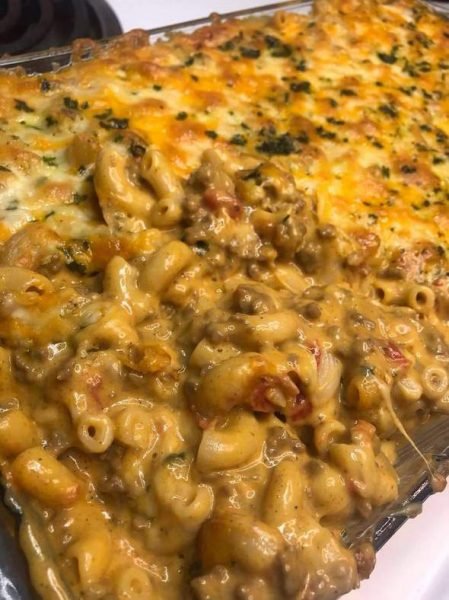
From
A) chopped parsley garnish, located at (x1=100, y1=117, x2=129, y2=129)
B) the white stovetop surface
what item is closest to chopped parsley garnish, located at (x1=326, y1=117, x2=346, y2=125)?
chopped parsley garnish, located at (x1=100, y1=117, x2=129, y2=129)

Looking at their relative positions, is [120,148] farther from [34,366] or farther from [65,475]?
[65,475]

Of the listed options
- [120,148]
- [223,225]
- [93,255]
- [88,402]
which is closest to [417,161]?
[223,225]

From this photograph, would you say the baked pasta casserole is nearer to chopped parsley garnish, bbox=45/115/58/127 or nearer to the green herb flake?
chopped parsley garnish, bbox=45/115/58/127

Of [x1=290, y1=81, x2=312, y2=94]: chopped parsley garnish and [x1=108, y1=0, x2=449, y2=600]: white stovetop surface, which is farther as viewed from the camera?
[x1=290, y1=81, x2=312, y2=94]: chopped parsley garnish

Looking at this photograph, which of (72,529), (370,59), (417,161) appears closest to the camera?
(72,529)

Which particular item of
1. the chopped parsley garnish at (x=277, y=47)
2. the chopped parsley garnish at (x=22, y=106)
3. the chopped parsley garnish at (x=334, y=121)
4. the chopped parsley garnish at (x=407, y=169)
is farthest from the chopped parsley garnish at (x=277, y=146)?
the chopped parsley garnish at (x=22, y=106)

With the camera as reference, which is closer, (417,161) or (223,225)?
(223,225)

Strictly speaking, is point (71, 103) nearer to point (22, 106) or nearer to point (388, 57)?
point (22, 106)
